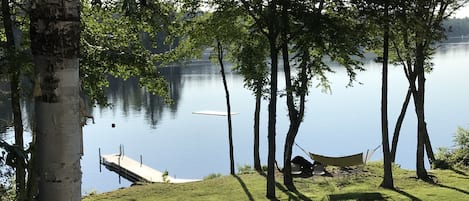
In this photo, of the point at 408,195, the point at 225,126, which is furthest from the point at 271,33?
the point at 225,126

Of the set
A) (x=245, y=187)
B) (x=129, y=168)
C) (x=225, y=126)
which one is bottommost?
(x=129, y=168)

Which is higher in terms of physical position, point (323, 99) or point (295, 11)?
point (295, 11)

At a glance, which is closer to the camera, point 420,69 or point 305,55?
point 305,55

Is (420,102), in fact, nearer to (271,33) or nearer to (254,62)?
(254,62)

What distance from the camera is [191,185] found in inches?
408

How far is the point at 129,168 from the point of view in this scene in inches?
855

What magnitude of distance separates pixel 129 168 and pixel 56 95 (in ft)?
66.8

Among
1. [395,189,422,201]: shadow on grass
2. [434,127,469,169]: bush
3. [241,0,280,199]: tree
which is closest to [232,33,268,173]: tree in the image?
[241,0,280,199]: tree

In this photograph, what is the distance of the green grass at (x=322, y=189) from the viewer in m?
8.02

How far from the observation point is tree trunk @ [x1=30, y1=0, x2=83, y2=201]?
1856mm

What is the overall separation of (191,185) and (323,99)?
3138cm

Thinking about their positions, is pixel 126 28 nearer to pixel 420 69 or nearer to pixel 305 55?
pixel 305 55

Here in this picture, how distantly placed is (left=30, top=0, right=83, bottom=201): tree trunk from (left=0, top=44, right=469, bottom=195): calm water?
1154cm

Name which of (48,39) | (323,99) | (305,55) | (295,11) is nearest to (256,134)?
(305,55)
